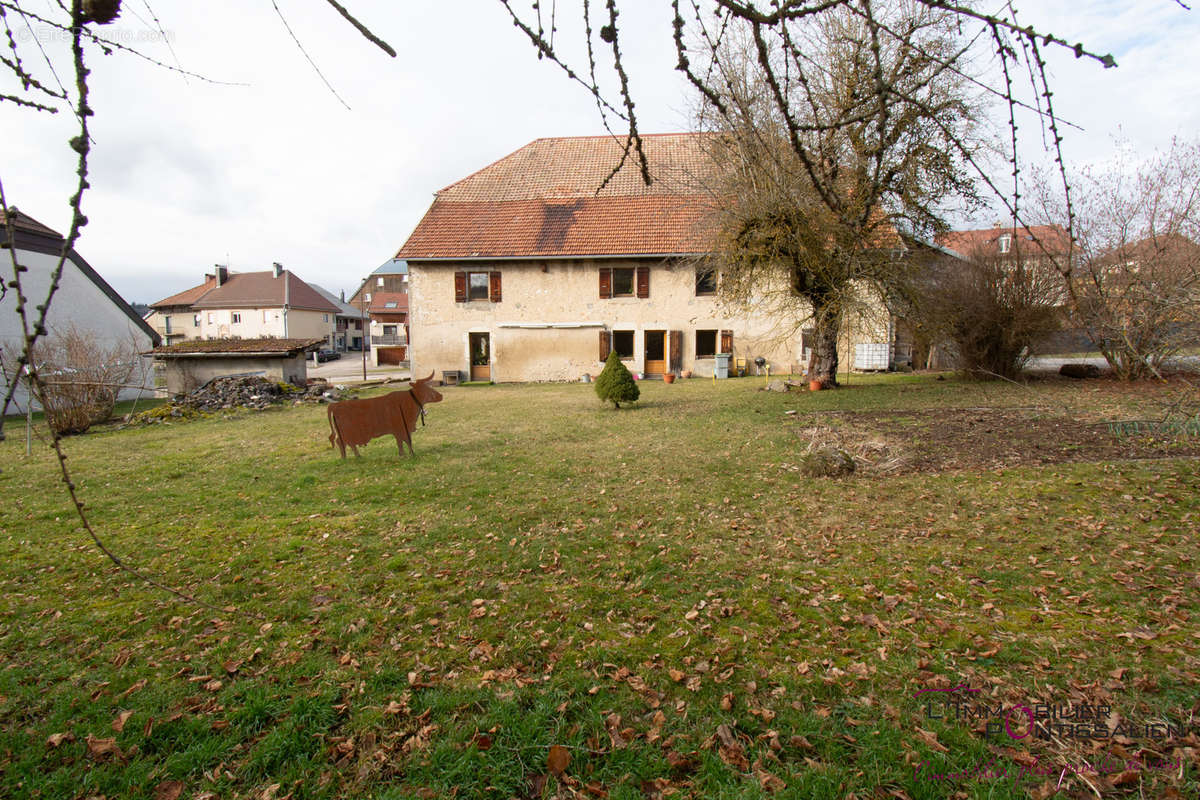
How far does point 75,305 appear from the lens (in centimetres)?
2025

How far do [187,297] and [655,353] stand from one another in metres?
49.4

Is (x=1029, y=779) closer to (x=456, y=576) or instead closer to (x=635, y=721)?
(x=635, y=721)

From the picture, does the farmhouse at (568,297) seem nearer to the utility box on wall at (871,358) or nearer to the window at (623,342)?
the window at (623,342)

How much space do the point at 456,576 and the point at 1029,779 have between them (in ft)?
13.0

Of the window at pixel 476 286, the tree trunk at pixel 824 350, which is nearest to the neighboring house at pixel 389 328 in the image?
the window at pixel 476 286

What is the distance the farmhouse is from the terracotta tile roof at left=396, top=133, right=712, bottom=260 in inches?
2.6

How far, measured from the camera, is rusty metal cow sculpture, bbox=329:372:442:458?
9125 mm

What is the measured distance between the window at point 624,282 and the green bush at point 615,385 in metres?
8.75

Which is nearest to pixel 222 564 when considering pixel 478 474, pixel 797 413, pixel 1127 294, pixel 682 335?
pixel 478 474

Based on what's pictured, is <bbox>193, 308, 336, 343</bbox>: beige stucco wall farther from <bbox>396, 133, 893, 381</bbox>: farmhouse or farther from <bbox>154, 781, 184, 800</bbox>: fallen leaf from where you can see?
<bbox>154, 781, 184, 800</bbox>: fallen leaf

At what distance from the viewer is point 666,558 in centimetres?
530

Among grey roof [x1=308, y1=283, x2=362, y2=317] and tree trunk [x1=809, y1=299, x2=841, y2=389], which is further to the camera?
grey roof [x1=308, y1=283, x2=362, y2=317]

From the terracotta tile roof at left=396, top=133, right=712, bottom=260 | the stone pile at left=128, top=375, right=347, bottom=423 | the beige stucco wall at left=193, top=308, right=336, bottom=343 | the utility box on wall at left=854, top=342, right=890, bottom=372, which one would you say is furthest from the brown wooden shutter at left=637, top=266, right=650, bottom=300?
the beige stucco wall at left=193, top=308, right=336, bottom=343

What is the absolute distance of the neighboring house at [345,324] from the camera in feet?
190
